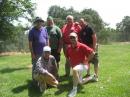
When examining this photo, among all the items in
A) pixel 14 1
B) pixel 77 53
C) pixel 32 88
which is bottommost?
pixel 32 88

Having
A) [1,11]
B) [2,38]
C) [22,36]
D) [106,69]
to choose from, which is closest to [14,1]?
[1,11]

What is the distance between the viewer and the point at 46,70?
12.7m

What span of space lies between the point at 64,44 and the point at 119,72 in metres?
2.71

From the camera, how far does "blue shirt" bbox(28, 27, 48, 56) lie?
1334cm

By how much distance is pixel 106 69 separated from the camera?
16906 millimetres

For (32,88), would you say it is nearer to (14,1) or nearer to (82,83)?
(82,83)

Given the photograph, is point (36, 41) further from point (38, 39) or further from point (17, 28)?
point (17, 28)

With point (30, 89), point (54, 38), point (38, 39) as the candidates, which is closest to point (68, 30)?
point (54, 38)

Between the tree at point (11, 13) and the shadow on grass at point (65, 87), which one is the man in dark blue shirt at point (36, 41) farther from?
the tree at point (11, 13)

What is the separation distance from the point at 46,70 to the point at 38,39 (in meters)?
1.17

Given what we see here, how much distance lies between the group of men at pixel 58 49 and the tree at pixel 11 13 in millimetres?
24280

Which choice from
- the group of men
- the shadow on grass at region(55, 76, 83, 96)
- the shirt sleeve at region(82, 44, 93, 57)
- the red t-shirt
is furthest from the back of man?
the shirt sleeve at region(82, 44, 93, 57)

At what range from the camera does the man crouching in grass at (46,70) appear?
41.0ft

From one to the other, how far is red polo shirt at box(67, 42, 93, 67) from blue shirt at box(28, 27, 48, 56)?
3.42 feet
